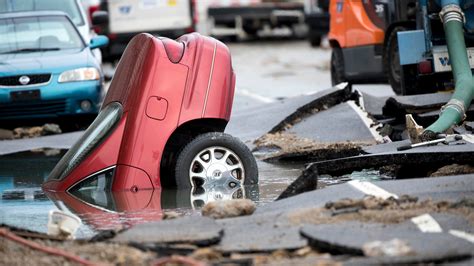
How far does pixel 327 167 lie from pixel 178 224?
1781mm

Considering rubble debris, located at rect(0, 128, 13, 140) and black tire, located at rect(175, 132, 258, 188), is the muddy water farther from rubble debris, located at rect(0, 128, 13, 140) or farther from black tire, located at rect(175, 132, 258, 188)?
rubble debris, located at rect(0, 128, 13, 140)

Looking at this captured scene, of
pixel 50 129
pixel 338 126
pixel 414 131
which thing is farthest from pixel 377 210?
pixel 50 129

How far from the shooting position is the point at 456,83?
11.0 metres

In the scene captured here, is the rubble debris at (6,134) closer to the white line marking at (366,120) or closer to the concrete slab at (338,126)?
the concrete slab at (338,126)

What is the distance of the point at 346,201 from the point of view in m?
7.25

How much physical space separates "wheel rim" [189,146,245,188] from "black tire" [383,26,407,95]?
5.66 m

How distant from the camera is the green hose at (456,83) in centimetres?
1008

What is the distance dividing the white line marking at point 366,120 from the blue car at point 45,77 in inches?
180

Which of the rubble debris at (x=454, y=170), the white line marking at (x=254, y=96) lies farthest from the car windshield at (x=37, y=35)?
the rubble debris at (x=454, y=170)

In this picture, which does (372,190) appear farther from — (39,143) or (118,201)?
(39,143)

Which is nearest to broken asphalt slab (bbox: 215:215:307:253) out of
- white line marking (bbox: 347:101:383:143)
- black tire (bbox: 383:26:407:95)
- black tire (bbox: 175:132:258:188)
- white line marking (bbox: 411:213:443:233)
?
white line marking (bbox: 411:213:443:233)

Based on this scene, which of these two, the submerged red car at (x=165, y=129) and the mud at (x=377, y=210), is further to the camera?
the submerged red car at (x=165, y=129)

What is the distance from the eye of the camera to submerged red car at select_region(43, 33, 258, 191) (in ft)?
30.7

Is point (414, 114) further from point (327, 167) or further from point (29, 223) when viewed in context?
point (29, 223)
